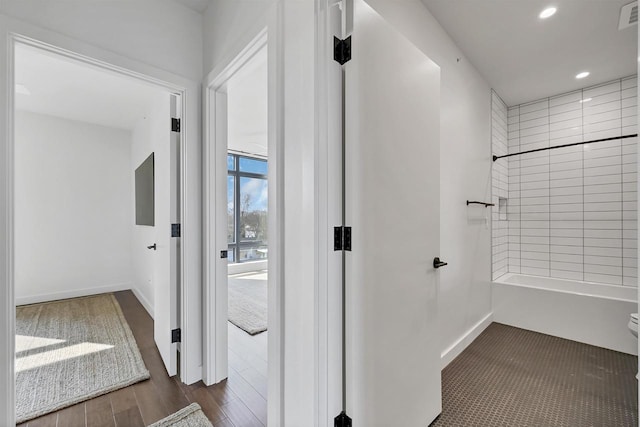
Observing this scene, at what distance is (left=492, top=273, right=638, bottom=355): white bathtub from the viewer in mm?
2378

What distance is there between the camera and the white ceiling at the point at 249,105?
1.99 meters

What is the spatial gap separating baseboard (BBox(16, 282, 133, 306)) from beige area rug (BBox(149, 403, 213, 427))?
3.37 m

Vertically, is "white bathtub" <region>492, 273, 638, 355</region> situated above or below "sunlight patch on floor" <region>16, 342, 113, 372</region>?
above

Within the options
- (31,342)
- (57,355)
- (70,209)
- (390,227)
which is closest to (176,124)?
(390,227)

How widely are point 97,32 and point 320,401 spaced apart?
7.04 feet

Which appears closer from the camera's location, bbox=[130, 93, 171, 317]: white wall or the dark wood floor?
the dark wood floor

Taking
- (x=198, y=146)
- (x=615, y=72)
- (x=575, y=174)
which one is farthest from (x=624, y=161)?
(x=198, y=146)

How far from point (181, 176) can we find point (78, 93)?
2.26 metres

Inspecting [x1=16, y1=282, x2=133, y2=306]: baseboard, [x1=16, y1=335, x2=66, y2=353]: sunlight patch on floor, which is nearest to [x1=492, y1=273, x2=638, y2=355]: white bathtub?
[x1=16, y1=335, x2=66, y2=353]: sunlight patch on floor

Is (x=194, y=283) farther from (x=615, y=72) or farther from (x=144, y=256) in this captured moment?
(x=615, y=72)

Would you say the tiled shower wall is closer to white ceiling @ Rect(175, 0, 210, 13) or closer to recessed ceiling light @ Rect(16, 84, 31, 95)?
white ceiling @ Rect(175, 0, 210, 13)

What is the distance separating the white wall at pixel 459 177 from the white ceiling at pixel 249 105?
0.99 m

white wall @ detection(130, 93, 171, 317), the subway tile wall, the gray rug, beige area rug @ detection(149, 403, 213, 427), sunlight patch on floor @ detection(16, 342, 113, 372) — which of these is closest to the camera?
beige area rug @ detection(149, 403, 213, 427)

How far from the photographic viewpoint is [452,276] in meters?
2.17
